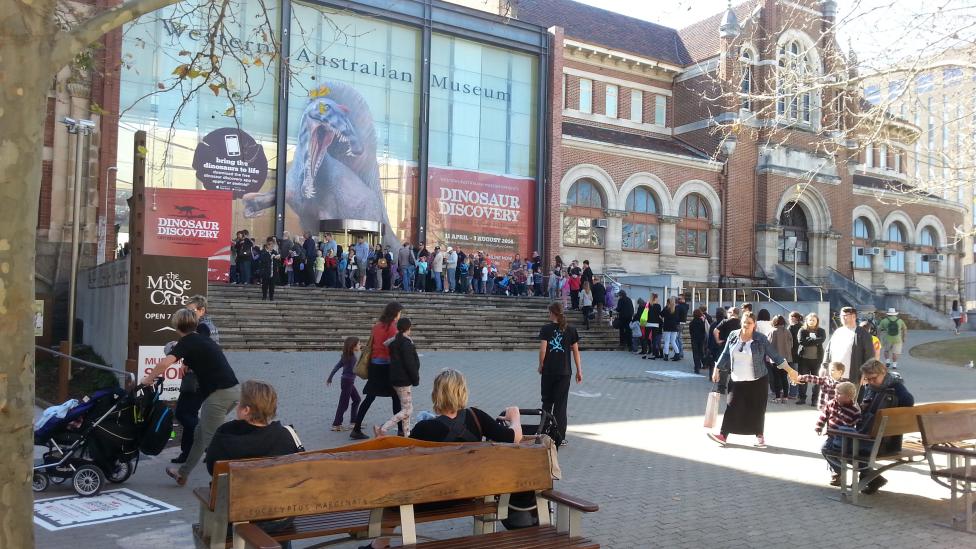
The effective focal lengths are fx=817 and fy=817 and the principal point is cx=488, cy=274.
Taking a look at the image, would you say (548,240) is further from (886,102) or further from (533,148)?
(886,102)

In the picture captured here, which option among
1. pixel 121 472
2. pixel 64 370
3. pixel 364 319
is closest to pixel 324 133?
pixel 364 319

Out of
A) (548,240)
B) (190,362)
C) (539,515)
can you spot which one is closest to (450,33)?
(548,240)

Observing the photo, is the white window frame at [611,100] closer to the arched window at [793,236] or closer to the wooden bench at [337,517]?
the arched window at [793,236]

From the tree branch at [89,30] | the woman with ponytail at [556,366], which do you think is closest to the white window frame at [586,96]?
the woman with ponytail at [556,366]

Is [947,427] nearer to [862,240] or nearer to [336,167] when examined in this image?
[336,167]

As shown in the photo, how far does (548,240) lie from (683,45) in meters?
16.5

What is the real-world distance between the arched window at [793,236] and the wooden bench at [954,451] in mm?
33714

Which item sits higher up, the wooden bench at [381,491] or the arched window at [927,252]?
the arched window at [927,252]

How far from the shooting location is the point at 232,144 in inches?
1047

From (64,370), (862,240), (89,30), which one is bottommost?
(64,370)

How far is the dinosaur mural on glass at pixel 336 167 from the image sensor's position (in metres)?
27.9

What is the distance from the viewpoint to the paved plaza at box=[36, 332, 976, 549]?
6.07m

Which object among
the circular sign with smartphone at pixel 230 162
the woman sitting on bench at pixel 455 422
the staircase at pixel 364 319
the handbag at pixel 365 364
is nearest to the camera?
the woman sitting on bench at pixel 455 422

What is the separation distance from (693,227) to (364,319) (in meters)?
20.8
